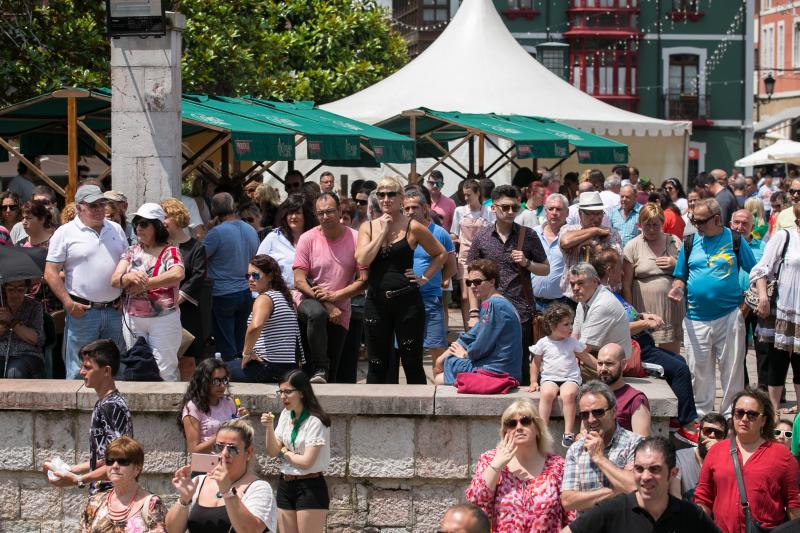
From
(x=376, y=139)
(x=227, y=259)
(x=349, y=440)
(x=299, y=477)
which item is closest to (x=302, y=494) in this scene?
(x=299, y=477)

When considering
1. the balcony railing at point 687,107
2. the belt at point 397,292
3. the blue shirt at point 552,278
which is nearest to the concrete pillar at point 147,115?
the belt at point 397,292

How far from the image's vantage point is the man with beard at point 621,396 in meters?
7.97

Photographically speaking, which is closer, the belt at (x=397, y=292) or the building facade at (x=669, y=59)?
the belt at (x=397, y=292)

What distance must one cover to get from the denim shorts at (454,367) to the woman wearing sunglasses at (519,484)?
4.67 ft

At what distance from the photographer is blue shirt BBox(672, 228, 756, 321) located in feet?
35.1

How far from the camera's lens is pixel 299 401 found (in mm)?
7910

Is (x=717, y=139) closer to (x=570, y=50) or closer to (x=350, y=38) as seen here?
(x=570, y=50)

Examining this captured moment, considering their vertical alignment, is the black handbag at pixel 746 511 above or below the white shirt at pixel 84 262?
below

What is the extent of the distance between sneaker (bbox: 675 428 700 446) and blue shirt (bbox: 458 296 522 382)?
3.57ft

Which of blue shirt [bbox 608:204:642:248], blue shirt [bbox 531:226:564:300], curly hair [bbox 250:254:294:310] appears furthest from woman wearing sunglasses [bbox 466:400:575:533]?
blue shirt [bbox 608:204:642:248]

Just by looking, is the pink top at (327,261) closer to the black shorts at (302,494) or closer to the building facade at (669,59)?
the black shorts at (302,494)

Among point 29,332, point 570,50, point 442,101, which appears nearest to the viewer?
point 29,332

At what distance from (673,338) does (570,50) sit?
4237 cm

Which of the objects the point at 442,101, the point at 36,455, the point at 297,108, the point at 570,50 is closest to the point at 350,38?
the point at 442,101
